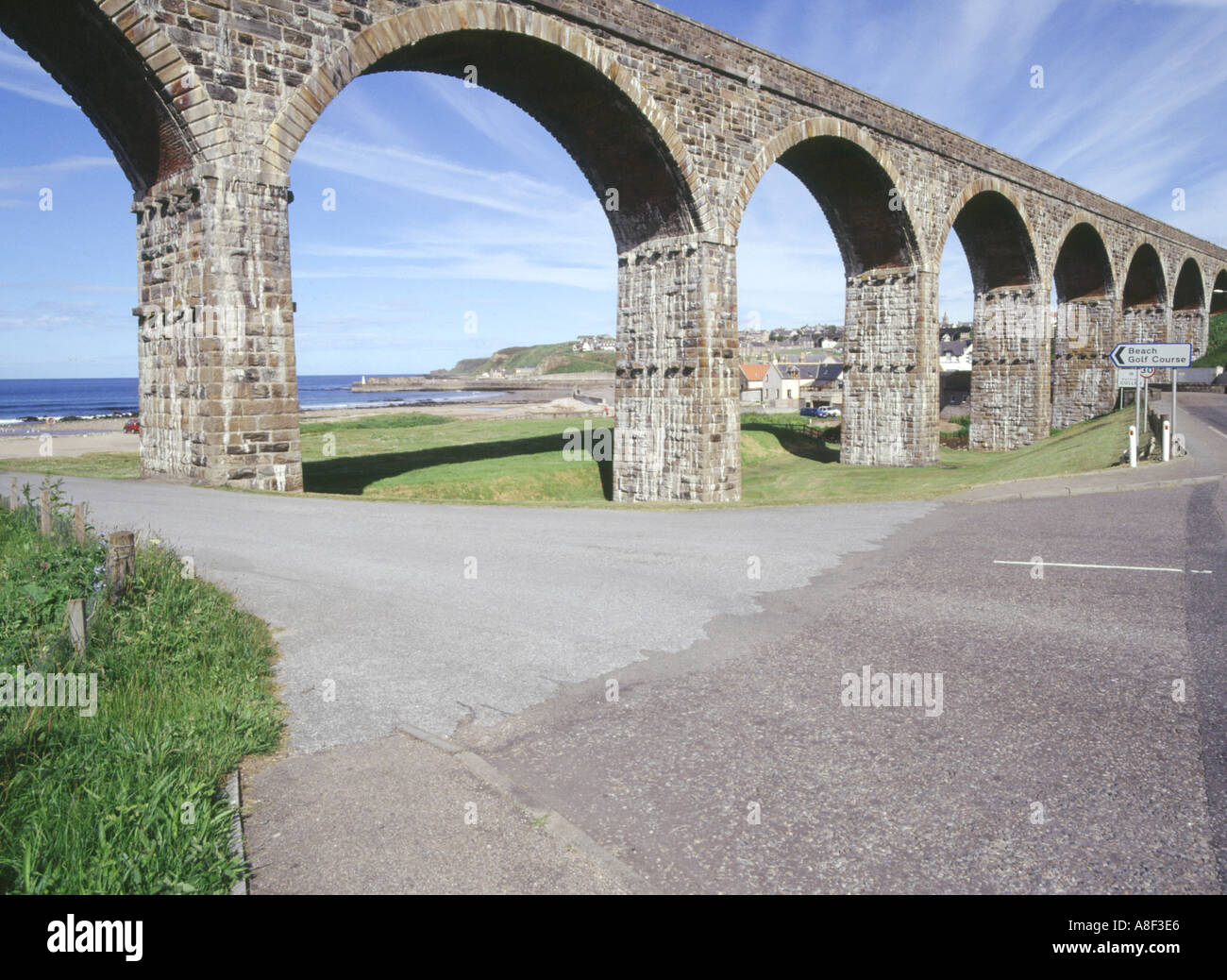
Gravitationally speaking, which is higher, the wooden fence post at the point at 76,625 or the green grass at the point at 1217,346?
the green grass at the point at 1217,346

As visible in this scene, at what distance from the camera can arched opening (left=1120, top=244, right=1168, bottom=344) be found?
54.5 metres

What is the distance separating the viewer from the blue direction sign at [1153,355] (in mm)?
18594

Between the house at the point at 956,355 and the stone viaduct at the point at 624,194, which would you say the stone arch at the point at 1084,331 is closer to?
the stone viaduct at the point at 624,194

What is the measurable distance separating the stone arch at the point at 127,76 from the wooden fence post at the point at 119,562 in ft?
33.4

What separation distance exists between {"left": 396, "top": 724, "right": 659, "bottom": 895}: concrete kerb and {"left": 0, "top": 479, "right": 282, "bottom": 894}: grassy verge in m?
1.03

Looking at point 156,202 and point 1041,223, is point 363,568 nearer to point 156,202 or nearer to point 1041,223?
point 156,202

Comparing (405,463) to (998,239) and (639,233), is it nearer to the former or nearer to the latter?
(639,233)

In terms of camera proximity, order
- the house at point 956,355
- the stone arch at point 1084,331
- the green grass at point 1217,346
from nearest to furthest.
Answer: the stone arch at point 1084,331
the green grass at point 1217,346
the house at point 956,355

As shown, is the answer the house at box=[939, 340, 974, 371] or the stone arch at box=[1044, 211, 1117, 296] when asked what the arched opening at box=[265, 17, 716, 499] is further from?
the house at box=[939, 340, 974, 371]

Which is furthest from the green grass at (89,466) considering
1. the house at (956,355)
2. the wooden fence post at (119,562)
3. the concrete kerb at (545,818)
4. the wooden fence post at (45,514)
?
the house at (956,355)

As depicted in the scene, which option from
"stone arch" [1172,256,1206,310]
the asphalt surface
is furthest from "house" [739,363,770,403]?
the asphalt surface

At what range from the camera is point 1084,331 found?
47656mm

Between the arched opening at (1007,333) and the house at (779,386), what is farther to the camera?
the house at (779,386)

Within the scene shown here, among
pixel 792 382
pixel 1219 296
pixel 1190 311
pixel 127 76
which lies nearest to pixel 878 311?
pixel 127 76
